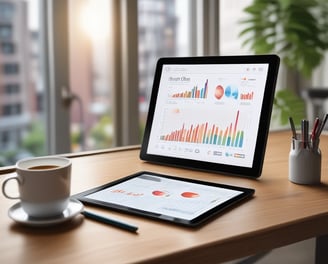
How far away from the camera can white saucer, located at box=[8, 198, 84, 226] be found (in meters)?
0.68

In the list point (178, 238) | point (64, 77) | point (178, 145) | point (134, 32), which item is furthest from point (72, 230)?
point (134, 32)

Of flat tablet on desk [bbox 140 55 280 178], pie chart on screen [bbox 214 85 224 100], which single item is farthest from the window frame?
pie chart on screen [bbox 214 85 224 100]

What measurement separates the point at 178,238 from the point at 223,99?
19.6 inches

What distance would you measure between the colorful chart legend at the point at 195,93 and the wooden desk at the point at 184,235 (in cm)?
30

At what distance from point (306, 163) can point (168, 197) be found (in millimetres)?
306

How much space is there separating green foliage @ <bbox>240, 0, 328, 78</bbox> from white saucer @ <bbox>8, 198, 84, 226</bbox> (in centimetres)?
190

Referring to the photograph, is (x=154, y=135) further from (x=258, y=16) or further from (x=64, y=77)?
(x=258, y=16)

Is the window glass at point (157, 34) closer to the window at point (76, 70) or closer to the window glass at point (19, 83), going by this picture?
the window at point (76, 70)

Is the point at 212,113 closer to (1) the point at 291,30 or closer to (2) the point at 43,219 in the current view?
(2) the point at 43,219

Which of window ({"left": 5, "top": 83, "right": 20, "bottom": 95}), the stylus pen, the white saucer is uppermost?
window ({"left": 5, "top": 83, "right": 20, "bottom": 95})

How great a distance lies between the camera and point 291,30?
2508 mm

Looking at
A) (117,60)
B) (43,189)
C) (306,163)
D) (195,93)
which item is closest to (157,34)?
(117,60)

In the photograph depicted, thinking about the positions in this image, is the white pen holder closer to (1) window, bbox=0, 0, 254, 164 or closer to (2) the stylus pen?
(2) the stylus pen

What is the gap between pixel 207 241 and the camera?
63 centimetres
